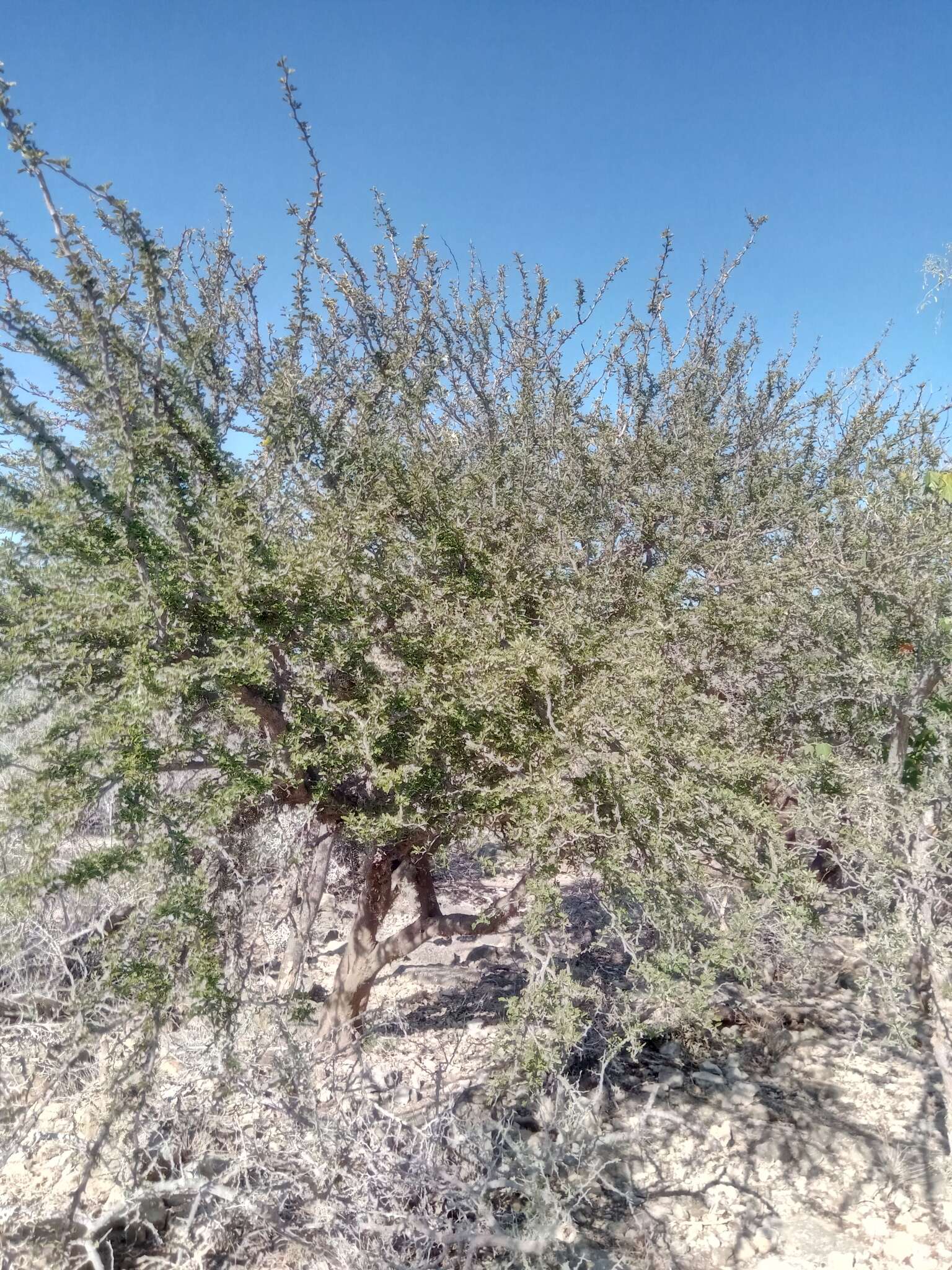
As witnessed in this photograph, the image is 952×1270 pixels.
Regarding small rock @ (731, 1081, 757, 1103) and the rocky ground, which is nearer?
the rocky ground

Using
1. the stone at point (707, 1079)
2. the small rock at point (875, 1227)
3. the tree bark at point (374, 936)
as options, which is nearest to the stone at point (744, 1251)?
the small rock at point (875, 1227)

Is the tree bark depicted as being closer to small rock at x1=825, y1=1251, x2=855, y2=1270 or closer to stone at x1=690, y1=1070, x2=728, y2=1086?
stone at x1=690, y1=1070, x2=728, y2=1086

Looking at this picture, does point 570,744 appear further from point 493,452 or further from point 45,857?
point 493,452

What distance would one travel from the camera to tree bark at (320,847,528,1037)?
5695 millimetres

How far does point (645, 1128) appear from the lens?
210 inches

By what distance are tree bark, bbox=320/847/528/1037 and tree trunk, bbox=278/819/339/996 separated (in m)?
0.35

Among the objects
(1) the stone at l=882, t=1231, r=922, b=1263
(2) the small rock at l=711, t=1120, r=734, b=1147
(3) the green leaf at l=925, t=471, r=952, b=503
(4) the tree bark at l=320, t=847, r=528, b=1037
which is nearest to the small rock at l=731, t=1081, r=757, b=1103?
(2) the small rock at l=711, t=1120, r=734, b=1147

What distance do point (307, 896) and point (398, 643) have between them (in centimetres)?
229

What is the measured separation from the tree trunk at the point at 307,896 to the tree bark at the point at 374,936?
1.14 ft

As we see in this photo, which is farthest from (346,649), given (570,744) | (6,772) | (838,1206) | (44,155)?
(838,1206)

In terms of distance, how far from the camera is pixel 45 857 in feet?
10.6

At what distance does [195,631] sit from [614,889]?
8.88 ft

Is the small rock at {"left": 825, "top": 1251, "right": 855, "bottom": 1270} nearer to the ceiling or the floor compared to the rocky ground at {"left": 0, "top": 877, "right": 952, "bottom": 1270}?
nearer to the floor

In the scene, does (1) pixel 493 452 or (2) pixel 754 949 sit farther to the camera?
(1) pixel 493 452
